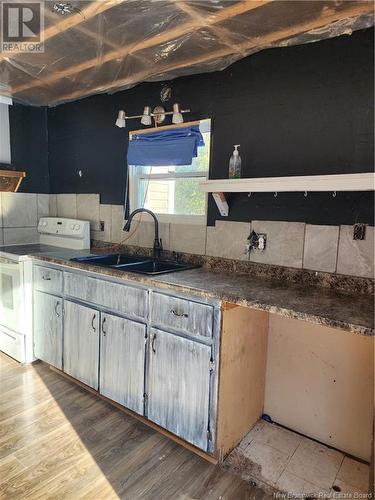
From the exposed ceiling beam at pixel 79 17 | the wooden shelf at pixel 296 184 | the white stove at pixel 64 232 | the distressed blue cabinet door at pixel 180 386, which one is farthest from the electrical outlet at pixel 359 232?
the white stove at pixel 64 232

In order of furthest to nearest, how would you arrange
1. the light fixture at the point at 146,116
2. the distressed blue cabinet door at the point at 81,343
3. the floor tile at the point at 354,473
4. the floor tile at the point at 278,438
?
the light fixture at the point at 146,116
the distressed blue cabinet door at the point at 81,343
the floor tile at the point at 278,438
the floor tile at the point at 354,473

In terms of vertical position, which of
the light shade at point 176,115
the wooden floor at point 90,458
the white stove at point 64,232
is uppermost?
the light shade at point 176,115

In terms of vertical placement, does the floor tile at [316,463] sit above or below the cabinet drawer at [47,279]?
below

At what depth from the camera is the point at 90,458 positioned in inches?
71.6

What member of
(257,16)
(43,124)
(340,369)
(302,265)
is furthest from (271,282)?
(43,124)

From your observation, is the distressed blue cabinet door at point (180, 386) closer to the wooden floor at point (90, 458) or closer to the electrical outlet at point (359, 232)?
the wooden floor at point (90, 458)

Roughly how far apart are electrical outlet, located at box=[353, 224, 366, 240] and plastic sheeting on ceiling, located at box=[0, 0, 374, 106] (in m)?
1.01

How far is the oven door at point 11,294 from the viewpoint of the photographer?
108 inches

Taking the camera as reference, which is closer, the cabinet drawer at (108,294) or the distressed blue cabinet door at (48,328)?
the cabinet drawer at (108,294)

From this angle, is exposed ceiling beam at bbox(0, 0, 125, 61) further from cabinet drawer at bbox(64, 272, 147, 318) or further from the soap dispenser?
cabinet drawer at bbox(64, 272, 147, 318)

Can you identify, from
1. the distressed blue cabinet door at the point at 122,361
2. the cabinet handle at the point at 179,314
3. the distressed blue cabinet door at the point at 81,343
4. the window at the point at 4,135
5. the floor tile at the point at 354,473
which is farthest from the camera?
the window at the point at 4,135

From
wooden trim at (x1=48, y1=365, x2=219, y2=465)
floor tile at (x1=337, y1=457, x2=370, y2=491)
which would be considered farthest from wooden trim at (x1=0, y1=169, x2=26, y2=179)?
floor tile at (x1=337, y1=457, x2=370, y2=491)

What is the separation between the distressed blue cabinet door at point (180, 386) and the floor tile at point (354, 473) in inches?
28.8

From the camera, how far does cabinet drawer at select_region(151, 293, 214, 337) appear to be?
1726 mm
